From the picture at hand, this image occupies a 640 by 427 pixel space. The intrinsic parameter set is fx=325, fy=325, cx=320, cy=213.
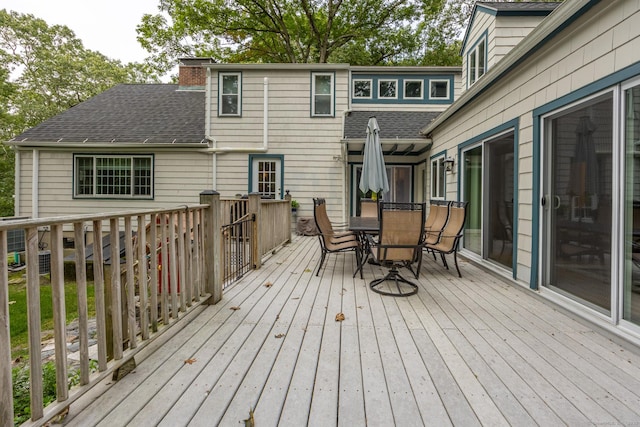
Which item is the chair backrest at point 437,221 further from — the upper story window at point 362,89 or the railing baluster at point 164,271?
the upper story window at point 362,89

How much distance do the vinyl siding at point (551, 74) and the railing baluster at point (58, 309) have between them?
3.71 m

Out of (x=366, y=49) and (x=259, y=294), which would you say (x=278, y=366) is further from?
(x=366, y=49)

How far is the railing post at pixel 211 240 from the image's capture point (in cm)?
295

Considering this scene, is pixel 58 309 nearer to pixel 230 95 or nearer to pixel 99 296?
pixel 99 296

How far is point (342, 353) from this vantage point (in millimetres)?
2152

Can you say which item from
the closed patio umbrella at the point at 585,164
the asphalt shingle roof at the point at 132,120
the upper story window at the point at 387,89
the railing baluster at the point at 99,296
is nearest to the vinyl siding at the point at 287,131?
the asphalt shingle roof at the point at 132,120

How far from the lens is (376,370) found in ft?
6.35

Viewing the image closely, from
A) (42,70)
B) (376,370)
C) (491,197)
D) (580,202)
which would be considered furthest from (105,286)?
(42,70)

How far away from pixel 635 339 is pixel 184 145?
9275 millimetres

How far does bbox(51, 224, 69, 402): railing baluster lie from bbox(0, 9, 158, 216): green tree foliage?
63.8ft

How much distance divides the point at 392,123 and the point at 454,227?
549 cm

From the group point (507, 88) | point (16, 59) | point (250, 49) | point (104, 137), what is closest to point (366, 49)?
point (250, 49)

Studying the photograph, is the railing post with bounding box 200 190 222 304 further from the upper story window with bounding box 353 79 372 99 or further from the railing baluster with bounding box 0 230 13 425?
the upper story window with bounding box 353 79 372 99

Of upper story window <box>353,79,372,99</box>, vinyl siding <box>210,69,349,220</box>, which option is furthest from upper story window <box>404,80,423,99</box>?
vinyl siding <box>210,69,349,220</box>
